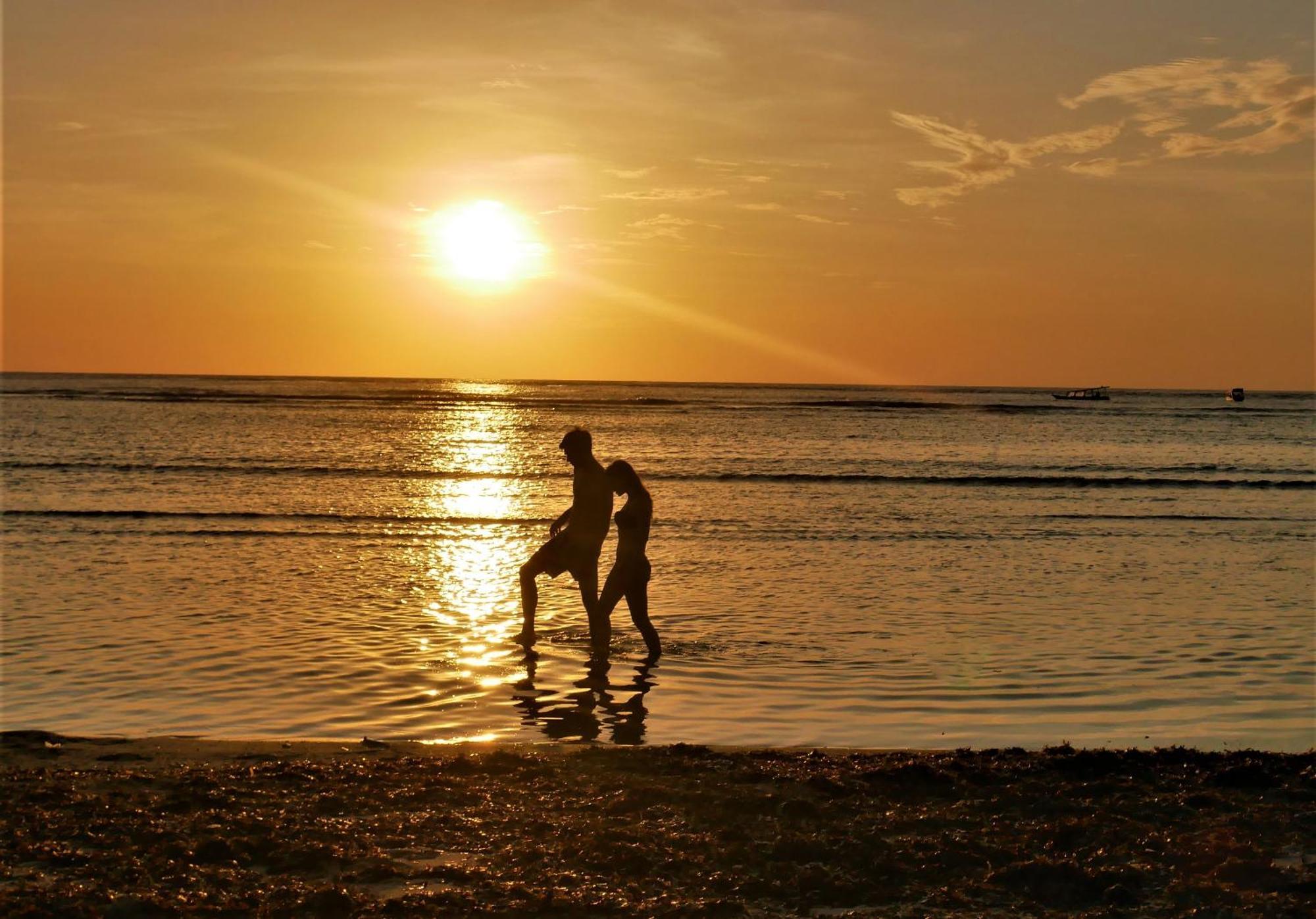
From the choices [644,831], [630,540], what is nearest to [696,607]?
[630,540]

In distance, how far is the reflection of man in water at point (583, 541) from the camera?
35.9ft

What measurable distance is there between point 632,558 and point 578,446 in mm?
1114

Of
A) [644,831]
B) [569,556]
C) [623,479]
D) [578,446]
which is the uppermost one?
[578,446]

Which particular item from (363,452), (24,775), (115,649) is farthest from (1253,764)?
(363,452)

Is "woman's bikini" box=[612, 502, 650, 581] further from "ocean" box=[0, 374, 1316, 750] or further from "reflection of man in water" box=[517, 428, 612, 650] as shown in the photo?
"ocean" box=[0, 374, 1316, 750]

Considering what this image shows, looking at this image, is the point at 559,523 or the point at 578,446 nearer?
the point at 578,446

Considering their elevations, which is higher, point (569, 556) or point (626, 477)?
point (626, 477)

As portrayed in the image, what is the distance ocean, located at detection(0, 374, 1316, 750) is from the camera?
8766mm

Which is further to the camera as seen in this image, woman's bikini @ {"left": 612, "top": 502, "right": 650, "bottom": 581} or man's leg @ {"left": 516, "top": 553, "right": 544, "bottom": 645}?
man's leg @ {"left": 516, "top": 553, "right": 544, "bottom": 645}

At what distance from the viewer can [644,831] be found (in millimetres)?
5809

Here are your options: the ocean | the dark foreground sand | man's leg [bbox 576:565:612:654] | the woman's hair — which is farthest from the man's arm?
the dark foreground sand

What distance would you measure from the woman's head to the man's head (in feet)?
0.85

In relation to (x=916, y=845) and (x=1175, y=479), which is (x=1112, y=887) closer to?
(x=916, y=845)

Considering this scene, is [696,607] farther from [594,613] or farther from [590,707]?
[590,707]
